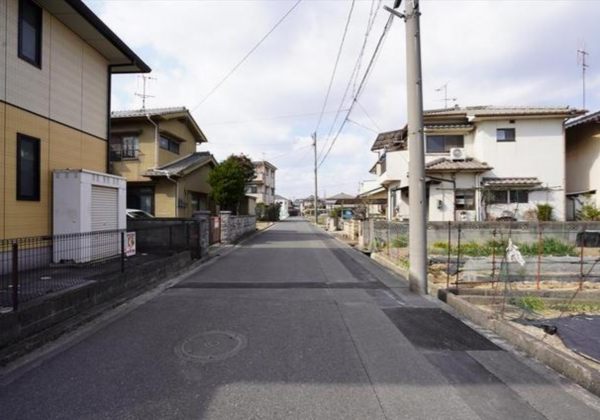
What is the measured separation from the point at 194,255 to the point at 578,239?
590 inches

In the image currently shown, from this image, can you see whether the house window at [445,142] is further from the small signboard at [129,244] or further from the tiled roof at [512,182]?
the small signboard at [129,244]

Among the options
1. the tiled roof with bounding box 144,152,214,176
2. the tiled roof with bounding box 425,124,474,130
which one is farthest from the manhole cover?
the tiled roof with bounding box 425,124,474,130

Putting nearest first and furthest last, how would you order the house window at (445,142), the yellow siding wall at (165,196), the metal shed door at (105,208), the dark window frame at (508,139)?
the metal shed door at (105,208)
the dark window frame at (508,139)
the yellow siding wall at (165,196)
the house window at (445,142)

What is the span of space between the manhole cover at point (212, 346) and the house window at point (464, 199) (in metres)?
16.5

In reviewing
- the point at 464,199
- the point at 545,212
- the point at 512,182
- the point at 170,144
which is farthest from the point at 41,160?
the point at 545,212

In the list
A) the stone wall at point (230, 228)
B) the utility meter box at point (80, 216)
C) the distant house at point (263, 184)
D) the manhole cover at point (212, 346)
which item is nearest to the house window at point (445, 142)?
the stone wall at point (230, 228)

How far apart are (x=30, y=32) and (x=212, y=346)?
8.28m

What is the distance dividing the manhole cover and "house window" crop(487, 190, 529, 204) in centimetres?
1739

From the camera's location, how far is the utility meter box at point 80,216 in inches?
316

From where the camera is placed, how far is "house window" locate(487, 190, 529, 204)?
1855cm

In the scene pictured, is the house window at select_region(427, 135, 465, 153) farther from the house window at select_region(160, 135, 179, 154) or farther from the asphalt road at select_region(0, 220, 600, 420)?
the asphalt road at select_region(0, 220, 600, 420)

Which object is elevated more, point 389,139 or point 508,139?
point 389,139

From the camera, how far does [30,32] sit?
26.7 feet

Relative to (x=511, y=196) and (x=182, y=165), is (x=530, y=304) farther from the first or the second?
(x=182, y=165)
